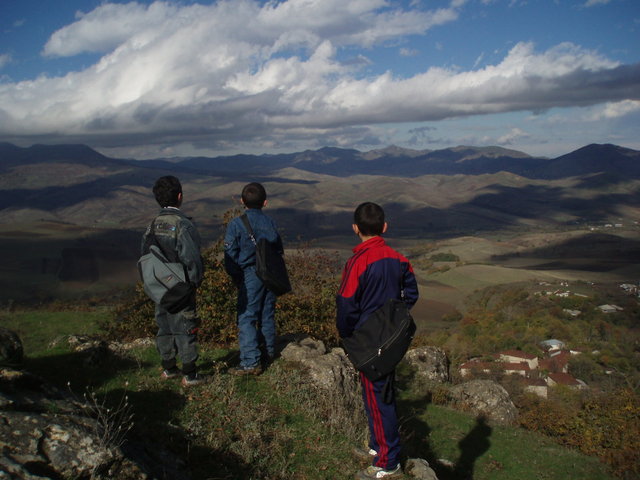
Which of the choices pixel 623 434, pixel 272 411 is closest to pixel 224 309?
pixel 272 411

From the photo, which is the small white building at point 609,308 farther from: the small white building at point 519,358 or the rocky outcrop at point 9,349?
the rocky outcrop at point 9,349

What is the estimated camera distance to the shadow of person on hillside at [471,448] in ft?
23.6

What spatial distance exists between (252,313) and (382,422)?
2695mm

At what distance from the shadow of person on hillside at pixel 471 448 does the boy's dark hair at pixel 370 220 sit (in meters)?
4.60

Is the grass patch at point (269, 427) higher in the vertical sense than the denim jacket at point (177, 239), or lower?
lower

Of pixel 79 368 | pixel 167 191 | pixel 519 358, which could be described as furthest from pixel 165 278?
pixel 519 358

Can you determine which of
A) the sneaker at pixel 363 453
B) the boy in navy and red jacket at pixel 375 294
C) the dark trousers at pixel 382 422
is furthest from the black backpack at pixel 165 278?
the sneaker at pixel 363 453

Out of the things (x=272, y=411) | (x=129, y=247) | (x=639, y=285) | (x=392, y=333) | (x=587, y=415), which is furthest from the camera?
(x=129, y=247)

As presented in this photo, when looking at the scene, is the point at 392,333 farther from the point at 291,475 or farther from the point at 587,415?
the point at 587,415

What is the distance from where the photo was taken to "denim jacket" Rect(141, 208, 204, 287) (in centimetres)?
542

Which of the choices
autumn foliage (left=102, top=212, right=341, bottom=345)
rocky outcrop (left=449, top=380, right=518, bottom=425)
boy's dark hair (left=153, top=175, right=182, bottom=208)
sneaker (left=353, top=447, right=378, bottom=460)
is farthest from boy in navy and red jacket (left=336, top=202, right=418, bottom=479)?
rocky outcrop (left=449, top=380, right=518, bottom=425)

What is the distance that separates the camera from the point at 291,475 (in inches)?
177

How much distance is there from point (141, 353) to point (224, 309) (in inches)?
136

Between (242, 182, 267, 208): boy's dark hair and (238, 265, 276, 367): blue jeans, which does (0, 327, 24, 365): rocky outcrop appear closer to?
(238, 265, 276, 367): blue jeans
